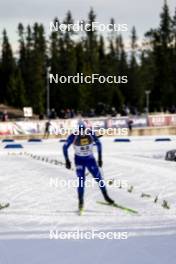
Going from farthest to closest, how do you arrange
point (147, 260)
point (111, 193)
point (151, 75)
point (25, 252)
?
point (151, 75), point (111, 193), point (25, 252), point (147, 260)

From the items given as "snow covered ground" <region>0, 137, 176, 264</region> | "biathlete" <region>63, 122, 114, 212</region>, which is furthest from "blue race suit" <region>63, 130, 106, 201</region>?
"snow covered ground" <region>0, 137, 176, 264</region>

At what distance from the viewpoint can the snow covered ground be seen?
9023 millimetres

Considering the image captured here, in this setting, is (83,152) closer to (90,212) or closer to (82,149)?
(82,149)

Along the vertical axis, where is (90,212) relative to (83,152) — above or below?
below

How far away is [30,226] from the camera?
35.4 ft

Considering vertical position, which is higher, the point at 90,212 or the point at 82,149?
the point at 82,149

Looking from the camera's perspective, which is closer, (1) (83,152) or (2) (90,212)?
→ (1) (83,152)

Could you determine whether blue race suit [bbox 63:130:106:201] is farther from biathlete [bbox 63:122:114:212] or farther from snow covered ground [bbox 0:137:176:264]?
snow covered ground [bbox 0:137:176:264]

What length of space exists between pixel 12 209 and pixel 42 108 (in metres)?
69.1

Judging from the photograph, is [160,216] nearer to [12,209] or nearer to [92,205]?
[92,205]

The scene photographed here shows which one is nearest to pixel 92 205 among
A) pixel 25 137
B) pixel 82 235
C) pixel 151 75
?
pixel 82 235

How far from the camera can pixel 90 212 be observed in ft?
39.7

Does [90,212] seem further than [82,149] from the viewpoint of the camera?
Yes

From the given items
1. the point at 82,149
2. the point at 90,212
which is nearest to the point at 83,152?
the point at 82,149
